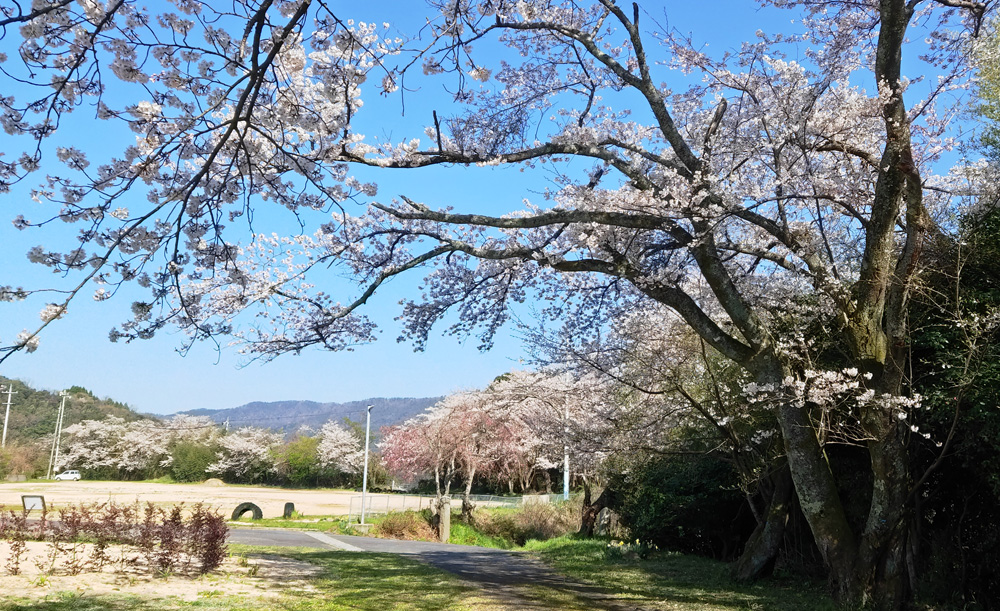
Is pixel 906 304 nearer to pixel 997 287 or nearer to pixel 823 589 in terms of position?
pixel 997 287

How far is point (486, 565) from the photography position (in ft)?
37.8

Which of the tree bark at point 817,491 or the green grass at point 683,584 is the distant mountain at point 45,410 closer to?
the green grass at point 683,584

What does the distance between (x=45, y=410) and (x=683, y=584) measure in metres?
83.4

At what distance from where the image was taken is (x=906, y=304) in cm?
728

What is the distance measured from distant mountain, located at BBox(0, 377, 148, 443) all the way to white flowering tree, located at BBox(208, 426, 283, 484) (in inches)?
744

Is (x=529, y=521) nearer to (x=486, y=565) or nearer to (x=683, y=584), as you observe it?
(x=486, y=565)

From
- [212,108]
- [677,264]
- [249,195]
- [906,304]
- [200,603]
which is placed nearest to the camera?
[212,108]

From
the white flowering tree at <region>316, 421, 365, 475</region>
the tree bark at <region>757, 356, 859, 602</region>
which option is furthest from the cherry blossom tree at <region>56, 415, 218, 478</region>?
the tree bark at <region>757, 356, 859, 602</region>

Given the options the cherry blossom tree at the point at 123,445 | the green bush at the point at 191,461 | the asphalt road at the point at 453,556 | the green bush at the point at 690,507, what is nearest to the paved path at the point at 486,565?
the asphalt road at the point at 453,556

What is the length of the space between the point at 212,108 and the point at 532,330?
8066 mm

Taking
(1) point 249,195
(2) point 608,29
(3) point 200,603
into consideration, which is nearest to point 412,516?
(3) point 200,603

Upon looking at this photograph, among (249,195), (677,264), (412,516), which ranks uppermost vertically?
(677,264)

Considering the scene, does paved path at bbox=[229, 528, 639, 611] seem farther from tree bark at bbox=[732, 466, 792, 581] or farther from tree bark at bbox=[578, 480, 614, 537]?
tree bark at bbox=[578, 480, 614, 537]

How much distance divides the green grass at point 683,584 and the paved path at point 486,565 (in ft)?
1.34
